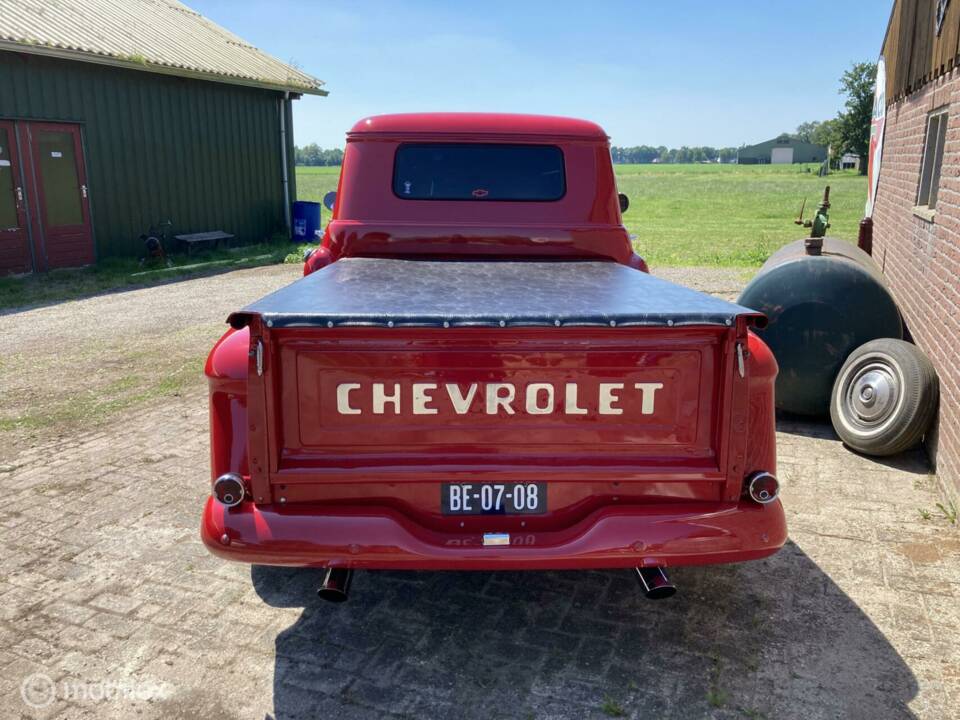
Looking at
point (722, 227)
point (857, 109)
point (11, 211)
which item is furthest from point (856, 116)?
point (11, 211)

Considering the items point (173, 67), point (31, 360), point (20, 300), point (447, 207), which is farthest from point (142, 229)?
point (447, 207)

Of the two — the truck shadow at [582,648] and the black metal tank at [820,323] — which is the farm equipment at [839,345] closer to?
the black metal tank at [820,323]

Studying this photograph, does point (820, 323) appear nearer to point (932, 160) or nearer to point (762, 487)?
point (932, 160)

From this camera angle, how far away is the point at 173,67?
1520 cm

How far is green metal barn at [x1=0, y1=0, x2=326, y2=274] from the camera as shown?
13.1m

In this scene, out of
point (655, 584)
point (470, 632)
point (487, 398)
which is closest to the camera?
point (487, 398)

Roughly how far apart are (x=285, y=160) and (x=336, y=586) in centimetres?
1771

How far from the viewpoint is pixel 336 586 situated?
3033 mm

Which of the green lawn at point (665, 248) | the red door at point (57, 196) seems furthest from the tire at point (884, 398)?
the red door at point (57, 196)

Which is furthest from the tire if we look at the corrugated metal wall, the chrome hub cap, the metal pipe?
the metal pipe

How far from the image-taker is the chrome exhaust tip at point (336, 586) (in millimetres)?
3000

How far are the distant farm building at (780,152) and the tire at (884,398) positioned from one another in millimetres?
145112

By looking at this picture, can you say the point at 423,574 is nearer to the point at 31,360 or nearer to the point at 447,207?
the point at 447,207

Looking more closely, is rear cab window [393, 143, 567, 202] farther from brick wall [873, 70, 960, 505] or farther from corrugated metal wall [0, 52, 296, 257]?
corrugated metal wall [0, 52, 296, 257]
